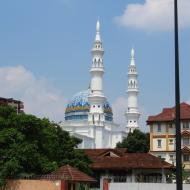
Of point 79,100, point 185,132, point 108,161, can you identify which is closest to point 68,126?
point 79,100

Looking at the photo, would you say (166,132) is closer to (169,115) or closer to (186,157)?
(169,115)

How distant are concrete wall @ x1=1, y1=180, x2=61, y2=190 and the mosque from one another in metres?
75.0

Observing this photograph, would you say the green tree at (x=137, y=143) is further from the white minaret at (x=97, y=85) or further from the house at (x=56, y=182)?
the house at (x=56, y=182)

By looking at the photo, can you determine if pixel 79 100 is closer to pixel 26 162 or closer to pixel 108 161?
pixel 108 161

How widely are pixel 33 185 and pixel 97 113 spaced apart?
270 feet

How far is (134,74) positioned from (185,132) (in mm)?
50090

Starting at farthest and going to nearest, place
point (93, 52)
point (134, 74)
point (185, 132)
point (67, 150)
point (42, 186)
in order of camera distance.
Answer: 1. point (134, 74)
2. point (93, 52)
3. point (185, 132)
4. point (67, 150)
5. point (42, 186)

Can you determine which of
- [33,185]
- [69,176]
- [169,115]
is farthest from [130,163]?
[33,185]

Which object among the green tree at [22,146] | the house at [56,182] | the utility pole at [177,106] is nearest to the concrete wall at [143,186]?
the green tree at [22,146]

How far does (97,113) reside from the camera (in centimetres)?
10988

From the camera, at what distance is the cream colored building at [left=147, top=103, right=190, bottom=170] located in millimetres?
67188

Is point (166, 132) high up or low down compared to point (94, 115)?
down

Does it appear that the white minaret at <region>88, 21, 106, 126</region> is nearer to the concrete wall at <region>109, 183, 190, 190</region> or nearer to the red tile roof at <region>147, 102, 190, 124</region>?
the red tile roof at <region>147, 102, 190, 124</region>

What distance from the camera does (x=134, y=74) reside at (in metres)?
116
